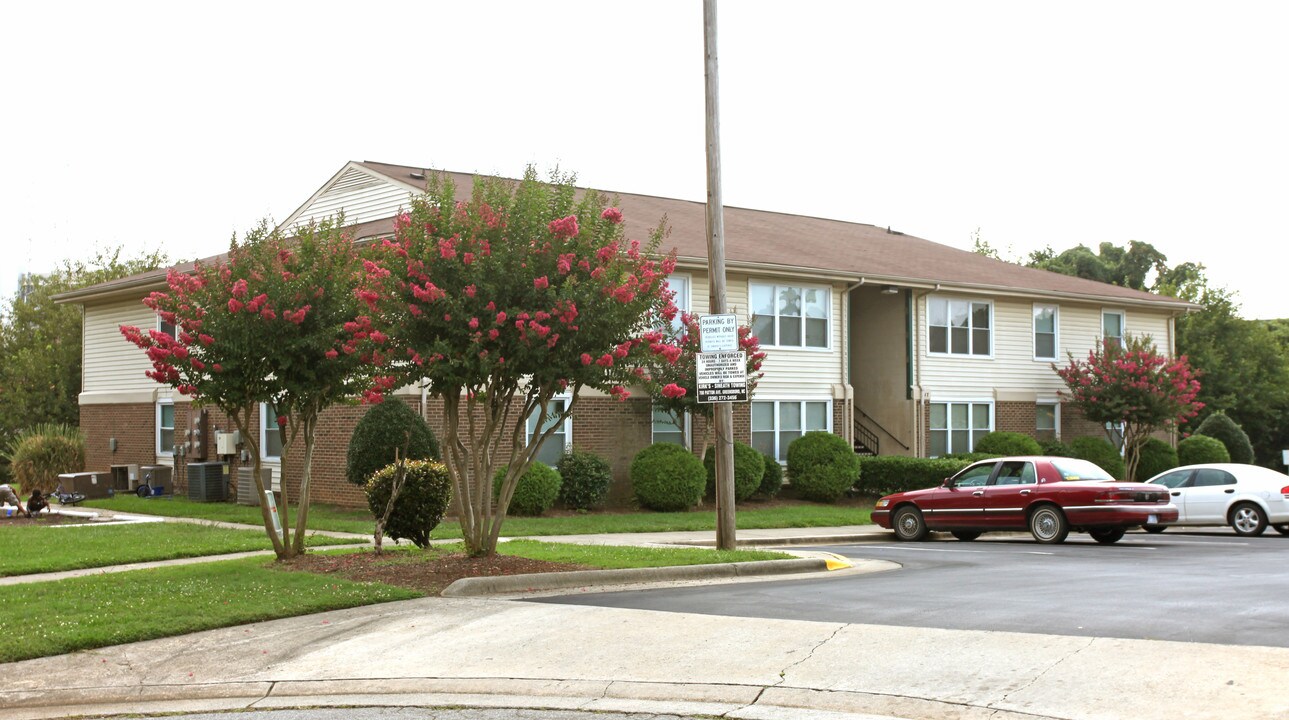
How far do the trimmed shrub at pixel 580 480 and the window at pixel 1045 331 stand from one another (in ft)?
49.0

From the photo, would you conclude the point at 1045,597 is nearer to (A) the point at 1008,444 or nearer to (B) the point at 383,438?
(B) the point at 383,438

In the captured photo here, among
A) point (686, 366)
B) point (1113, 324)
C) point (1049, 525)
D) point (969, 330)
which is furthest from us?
point (1113, 324)

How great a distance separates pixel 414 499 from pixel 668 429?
40.8 ft

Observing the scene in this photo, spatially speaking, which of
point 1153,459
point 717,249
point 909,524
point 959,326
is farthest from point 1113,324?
point 717,249

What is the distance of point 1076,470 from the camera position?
20266 mm

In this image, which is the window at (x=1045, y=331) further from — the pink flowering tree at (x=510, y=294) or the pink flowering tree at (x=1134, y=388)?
the pink flowering tree at (x=510, y=294)

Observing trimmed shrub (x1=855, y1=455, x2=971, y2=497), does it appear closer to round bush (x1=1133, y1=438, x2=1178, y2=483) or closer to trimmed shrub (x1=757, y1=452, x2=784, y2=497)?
trimmed shrub (x1=757, y1=452, x2=784, y2=497)

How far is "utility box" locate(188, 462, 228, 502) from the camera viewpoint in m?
27.8

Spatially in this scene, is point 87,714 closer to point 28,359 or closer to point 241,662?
point 241,662

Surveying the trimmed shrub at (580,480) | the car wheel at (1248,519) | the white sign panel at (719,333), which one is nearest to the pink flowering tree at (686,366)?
the trimmed shrub at (580,480)

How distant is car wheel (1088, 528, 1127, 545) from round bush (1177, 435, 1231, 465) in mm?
14960

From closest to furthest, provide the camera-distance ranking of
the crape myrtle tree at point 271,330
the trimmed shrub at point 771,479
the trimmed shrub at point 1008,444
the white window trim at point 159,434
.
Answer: the crape myrtle tree at point 271,330 < the trimmed shrub at point 771,479 < the trimmed shrub at point 1008,444 < the white window trim at point 159,434

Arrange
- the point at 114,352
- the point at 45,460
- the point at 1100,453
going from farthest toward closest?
the point at 114,352 → the point at 1100,453 → the point at 45,460

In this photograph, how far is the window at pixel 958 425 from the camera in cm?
3192
